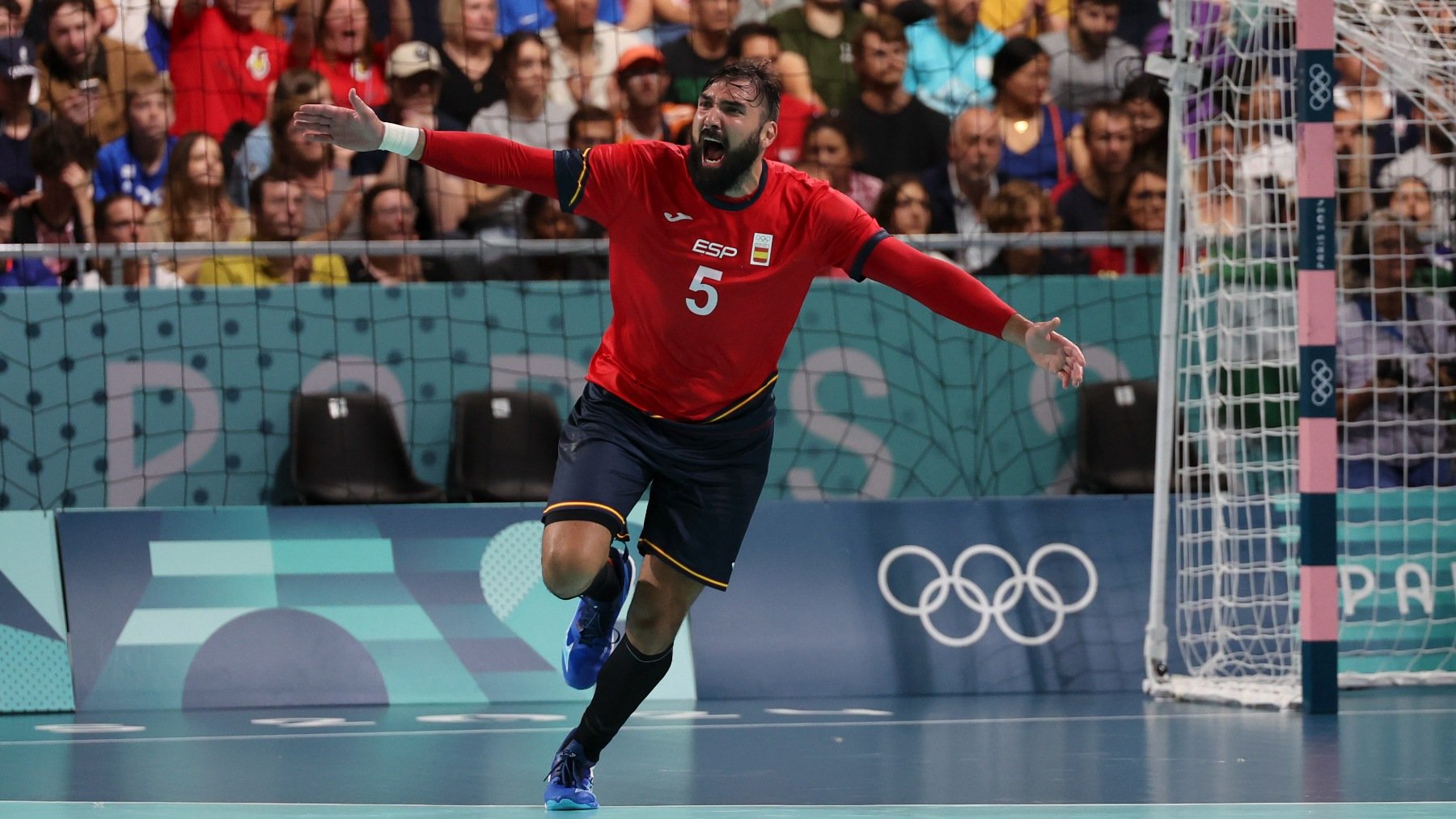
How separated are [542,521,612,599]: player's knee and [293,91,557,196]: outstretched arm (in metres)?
1.09

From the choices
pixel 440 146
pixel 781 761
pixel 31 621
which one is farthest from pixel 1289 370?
pixel 31 621

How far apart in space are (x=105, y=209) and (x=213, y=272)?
0.69 meters

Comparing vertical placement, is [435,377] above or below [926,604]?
above

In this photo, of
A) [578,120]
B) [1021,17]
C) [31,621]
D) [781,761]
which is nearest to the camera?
[781,761]

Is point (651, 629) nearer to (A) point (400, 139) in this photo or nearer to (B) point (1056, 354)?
(B) point (1056, 354)

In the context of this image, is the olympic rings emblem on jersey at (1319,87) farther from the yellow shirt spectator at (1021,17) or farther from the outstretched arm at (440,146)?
the outstretched arm at (440,146)

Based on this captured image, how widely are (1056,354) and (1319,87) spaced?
377 centimetres

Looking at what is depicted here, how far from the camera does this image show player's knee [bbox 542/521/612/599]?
5.36m

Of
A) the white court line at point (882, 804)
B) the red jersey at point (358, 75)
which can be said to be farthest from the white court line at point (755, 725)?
the red jersey at point (358, 75)

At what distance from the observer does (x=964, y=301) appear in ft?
18.0

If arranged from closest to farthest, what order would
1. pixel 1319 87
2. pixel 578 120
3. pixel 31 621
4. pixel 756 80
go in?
pixel 756 80 < pixel 1319 87 < pixel 31 621 < pixel 578 120

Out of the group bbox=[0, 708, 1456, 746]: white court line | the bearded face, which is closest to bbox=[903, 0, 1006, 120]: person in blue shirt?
bbox=[0, 708, 1456, 746]: white court line

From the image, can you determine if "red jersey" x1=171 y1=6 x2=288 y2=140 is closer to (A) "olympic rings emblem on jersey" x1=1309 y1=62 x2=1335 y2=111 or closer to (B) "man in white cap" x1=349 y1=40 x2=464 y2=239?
(B) "man in white cap" x1=349 y1=40 x2=464 y2=239

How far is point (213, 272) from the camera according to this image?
1013 centimetres
